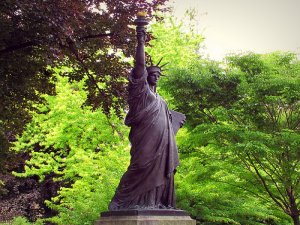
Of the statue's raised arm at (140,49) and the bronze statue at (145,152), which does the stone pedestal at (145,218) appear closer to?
the bronze statue at (145,152)

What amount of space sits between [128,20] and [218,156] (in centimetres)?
477

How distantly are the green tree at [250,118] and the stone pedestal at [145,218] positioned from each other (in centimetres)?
581

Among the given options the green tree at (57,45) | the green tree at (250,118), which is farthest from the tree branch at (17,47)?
the green tree at (250,118)

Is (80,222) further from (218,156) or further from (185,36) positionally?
(185,36)

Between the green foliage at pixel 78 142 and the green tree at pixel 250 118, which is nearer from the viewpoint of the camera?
the green tree at pixel 250 118

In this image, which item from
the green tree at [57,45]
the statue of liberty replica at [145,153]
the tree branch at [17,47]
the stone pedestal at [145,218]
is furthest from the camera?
the tree branch at [17,47]

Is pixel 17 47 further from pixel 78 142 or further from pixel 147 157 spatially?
pixel 78 142

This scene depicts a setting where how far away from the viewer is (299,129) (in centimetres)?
1338

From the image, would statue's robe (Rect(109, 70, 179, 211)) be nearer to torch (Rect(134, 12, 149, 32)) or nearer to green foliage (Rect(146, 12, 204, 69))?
torch (Rect(134, 12, 149, 32))

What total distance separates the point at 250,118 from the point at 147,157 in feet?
24.6

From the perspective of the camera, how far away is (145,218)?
583 cm

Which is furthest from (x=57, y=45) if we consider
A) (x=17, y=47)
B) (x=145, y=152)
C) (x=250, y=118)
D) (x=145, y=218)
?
(x=250, y=118)

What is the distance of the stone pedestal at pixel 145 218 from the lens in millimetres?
5803

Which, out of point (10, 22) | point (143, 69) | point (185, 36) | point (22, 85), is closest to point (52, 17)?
point (10, 22)
